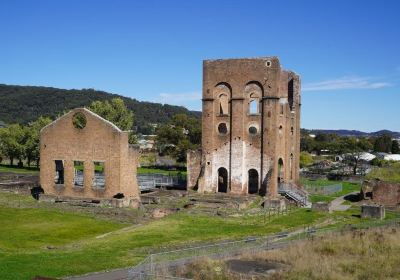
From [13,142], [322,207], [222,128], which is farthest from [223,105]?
[13,142]

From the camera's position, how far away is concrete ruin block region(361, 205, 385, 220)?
33.3 meters

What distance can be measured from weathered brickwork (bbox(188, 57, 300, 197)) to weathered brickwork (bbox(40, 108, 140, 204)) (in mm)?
6619

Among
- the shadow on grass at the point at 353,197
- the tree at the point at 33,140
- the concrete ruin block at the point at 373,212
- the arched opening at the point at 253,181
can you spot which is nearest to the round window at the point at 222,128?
the arched opening at the point at 253,181

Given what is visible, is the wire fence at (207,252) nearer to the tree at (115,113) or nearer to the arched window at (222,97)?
the arched window at (222,97)

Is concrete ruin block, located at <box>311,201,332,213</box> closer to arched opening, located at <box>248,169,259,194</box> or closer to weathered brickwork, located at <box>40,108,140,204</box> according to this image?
arched opening, located at <box>248,169,259,194</box>

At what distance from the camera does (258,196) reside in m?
38.7

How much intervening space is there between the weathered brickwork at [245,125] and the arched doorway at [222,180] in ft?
0.31

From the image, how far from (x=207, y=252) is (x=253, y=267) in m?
2.37

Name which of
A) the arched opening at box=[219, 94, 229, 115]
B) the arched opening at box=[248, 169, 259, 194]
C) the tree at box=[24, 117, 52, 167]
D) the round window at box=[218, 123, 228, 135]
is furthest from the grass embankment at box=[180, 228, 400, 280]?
A: the tree at box=[24, 117, 52, 167]

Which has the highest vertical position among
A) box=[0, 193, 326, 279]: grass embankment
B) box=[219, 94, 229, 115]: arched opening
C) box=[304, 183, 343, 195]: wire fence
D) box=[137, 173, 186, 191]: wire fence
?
box=[219, 94, 229, 115]: arched opening

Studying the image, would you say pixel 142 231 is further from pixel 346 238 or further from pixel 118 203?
pixel 346 238

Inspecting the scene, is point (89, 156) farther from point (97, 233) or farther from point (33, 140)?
point (33, 140)

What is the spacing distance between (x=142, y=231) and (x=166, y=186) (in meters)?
16.8

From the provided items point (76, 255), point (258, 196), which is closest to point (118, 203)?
point (258, 196)
